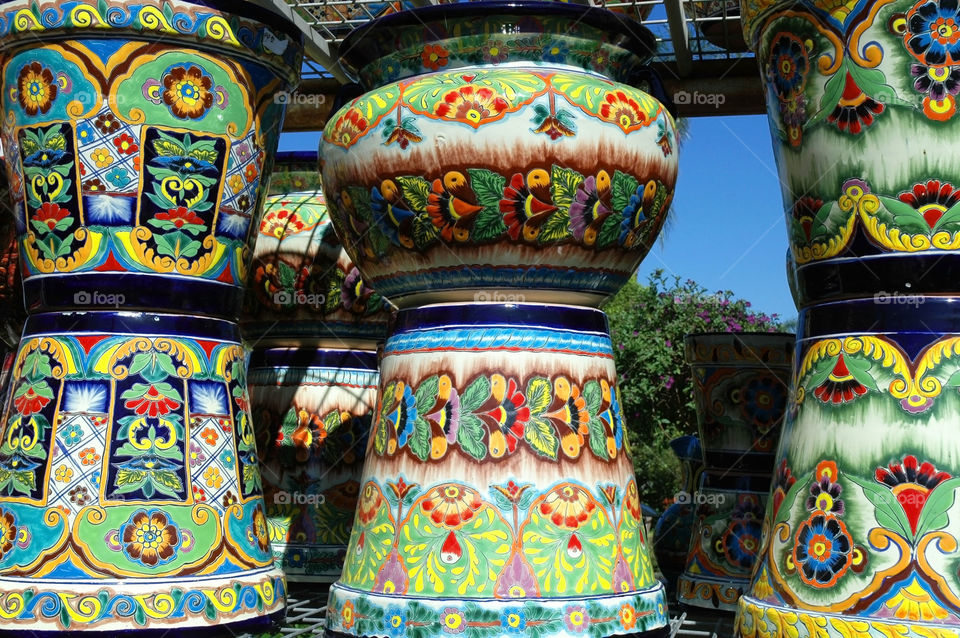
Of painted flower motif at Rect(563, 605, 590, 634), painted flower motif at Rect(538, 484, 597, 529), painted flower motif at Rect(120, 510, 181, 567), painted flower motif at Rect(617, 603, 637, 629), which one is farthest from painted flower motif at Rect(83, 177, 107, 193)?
painted flower motif at Rect(617, 603, 637, 629)

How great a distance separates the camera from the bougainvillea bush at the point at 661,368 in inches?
388

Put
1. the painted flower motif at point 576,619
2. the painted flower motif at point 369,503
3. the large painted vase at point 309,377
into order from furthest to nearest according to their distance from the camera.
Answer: the large painted vase at point 309,377
the painted flower motif at point 369,503
the painted flower motif at point 576,619

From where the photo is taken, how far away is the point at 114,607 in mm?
3977

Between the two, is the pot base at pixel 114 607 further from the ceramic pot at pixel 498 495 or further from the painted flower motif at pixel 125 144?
the painted flower motif at pixel 125 144

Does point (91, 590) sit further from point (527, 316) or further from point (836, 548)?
point (836, 548)

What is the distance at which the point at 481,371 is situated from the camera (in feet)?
12.8

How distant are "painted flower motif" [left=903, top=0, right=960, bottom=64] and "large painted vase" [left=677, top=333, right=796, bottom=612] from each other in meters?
1.60

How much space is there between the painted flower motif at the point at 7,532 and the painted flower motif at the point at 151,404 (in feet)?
1.84

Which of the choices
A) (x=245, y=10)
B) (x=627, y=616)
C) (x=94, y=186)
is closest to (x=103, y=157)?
(x=94, y=186)

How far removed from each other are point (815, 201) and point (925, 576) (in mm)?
1160

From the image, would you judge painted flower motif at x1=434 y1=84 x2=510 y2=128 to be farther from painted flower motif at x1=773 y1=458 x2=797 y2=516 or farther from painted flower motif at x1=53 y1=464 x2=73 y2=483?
painted flower motif at x1=53 y1=464 x2=73 y2=483

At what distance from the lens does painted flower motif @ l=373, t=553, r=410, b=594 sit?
3.84m

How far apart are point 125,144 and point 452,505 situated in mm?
1742

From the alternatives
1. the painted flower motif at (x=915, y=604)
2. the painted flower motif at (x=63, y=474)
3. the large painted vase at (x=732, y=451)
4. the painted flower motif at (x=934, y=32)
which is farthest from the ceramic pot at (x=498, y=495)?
the painted flower motif at (x=934, y=32)
